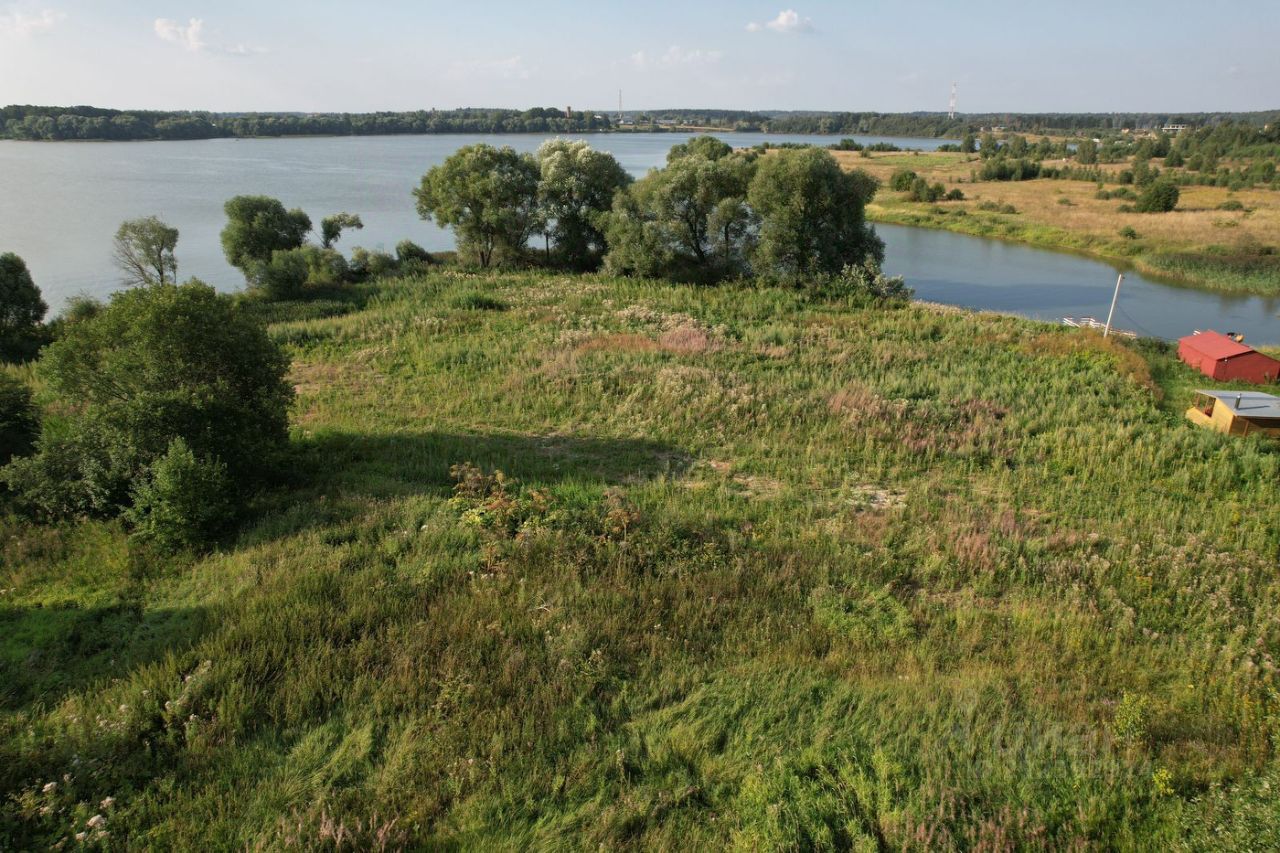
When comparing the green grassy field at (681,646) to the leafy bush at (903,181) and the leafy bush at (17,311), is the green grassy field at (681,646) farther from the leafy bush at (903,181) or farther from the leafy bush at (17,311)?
the leafy bush at (903,181)

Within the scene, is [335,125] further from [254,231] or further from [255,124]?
[254,231]

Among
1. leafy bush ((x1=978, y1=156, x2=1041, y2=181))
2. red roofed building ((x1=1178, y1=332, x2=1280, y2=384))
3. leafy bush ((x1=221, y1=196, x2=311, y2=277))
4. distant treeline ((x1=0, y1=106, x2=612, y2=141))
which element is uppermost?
distant treeline ((x1=0, y1=106, x2=612, y2=141))

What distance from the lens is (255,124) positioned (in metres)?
116

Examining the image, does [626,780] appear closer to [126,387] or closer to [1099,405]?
[126,387]

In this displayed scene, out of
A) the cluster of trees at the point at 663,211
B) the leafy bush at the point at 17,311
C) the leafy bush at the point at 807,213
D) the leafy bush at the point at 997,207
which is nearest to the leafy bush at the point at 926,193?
the leafy bush at the point at 997,207

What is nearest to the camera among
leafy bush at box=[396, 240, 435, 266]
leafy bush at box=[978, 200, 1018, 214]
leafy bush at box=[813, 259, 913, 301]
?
leafy bush at box=[813, 259, 913, 301]

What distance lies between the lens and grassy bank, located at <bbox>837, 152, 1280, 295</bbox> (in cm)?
4078

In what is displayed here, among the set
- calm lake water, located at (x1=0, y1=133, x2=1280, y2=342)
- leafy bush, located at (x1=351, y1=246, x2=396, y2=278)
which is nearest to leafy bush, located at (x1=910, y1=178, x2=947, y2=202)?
calm lake water, located at (x1=0, y1=133, x2=1280, y2=342)

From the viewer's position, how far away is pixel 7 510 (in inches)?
407

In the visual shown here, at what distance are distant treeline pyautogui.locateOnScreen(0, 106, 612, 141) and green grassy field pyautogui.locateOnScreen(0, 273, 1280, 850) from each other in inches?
4650

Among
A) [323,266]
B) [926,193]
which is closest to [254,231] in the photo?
[323,266]

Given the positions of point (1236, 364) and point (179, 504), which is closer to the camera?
point (179, 504)

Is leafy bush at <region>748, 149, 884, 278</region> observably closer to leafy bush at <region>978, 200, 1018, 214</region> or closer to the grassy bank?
the grassy bank

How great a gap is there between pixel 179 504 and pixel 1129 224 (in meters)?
62.0
